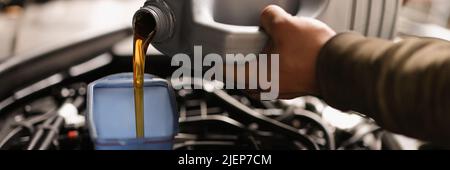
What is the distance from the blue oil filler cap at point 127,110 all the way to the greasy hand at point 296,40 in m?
0.15

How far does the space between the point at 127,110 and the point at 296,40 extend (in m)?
0.22

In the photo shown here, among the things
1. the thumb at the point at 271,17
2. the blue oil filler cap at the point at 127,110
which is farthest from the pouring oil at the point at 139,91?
the thumb at the point at 271,17

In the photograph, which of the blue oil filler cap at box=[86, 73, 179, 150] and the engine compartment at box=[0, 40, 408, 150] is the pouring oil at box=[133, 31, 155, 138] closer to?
the blue oil filler cap at box=[86, 73, 179, 150]

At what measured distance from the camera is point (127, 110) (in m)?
0.62

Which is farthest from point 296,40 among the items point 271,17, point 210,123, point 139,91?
point 210,123

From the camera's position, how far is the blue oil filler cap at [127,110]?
595 mm

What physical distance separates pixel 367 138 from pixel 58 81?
1.79 feet

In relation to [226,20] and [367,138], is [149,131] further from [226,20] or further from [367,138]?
[367,138]

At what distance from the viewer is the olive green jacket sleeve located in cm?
44

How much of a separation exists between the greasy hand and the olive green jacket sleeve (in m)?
0.02

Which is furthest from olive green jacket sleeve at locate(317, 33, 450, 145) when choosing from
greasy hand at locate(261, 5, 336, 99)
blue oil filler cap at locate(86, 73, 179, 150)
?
blue oil filler cap at locate(86, 73, 179, 150)

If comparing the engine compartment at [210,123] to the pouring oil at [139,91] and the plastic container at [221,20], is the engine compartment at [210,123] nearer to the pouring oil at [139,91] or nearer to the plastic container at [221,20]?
the pouring oil at [139,91]

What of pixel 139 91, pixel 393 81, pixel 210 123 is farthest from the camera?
pixel 210 123

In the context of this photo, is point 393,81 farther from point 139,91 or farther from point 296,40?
point 139,91
